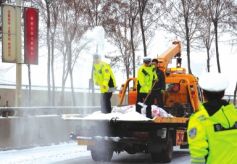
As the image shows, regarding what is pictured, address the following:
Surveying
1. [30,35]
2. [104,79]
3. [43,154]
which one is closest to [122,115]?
[104,79]

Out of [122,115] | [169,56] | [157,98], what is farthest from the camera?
[169,56]

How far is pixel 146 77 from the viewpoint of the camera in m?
12.3

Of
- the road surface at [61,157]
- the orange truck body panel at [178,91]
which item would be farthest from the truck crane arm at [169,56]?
the road surface at [61,157]

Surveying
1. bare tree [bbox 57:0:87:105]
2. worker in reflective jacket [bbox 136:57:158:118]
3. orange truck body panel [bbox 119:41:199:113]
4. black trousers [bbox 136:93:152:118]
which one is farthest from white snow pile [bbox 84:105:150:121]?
bare tree [bbox 57:0:87:105]

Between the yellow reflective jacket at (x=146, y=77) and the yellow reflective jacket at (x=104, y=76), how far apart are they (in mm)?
674

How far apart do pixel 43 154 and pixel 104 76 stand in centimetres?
283

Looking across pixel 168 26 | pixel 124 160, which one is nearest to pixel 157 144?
pixel 124 160

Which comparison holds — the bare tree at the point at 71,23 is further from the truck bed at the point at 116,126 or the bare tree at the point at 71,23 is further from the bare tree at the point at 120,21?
the truck bed at the point at 116,126

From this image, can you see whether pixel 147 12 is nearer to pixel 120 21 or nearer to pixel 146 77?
pixel 120 21

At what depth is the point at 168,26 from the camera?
34906mm

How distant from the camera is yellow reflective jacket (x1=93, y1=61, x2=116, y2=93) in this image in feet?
40.0

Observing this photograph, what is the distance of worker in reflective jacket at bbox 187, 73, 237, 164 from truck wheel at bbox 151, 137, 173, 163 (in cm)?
779

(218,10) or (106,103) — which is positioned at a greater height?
(218,10)

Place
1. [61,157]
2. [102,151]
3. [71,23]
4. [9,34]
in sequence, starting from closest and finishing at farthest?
1. [102,151]
2. [61,157]
3. [9,34]
4. [71,23]
